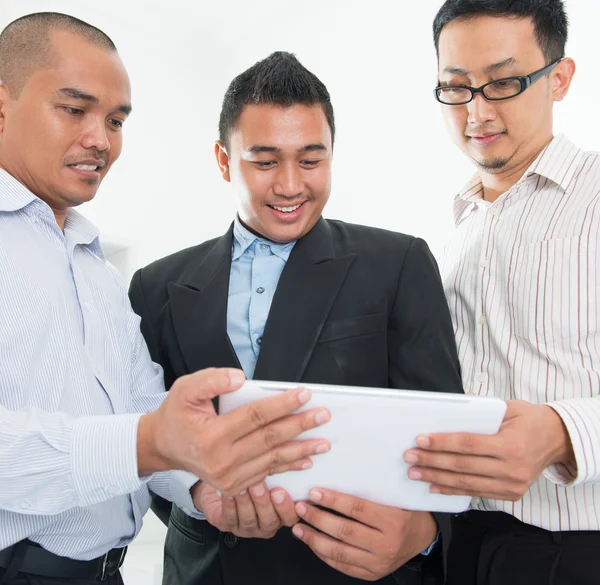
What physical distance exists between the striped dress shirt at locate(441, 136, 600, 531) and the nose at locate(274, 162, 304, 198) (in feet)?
1.66

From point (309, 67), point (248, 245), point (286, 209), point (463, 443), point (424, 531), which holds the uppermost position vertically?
Result: point (309, 67)

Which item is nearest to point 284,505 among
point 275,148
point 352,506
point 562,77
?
point 352,506

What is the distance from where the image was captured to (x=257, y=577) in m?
1.71

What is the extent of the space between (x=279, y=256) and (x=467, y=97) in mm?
663

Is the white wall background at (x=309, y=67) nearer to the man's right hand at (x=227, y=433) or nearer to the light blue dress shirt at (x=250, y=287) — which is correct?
the light blue dress shirt at (x=250, y=287)

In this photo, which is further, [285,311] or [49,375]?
[285,311]

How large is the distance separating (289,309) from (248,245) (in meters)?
0.28

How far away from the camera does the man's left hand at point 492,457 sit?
1.33m

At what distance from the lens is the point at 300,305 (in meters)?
1.82

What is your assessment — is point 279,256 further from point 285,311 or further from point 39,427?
point 39,427

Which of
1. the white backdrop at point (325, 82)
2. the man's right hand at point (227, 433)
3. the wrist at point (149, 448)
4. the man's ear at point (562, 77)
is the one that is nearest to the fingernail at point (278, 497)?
the man's right hand at point (227, 433)

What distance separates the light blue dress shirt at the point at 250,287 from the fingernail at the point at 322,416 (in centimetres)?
58

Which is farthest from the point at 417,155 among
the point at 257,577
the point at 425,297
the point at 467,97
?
the point at 257,577

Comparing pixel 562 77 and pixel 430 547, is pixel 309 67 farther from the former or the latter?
pixel 430 547
